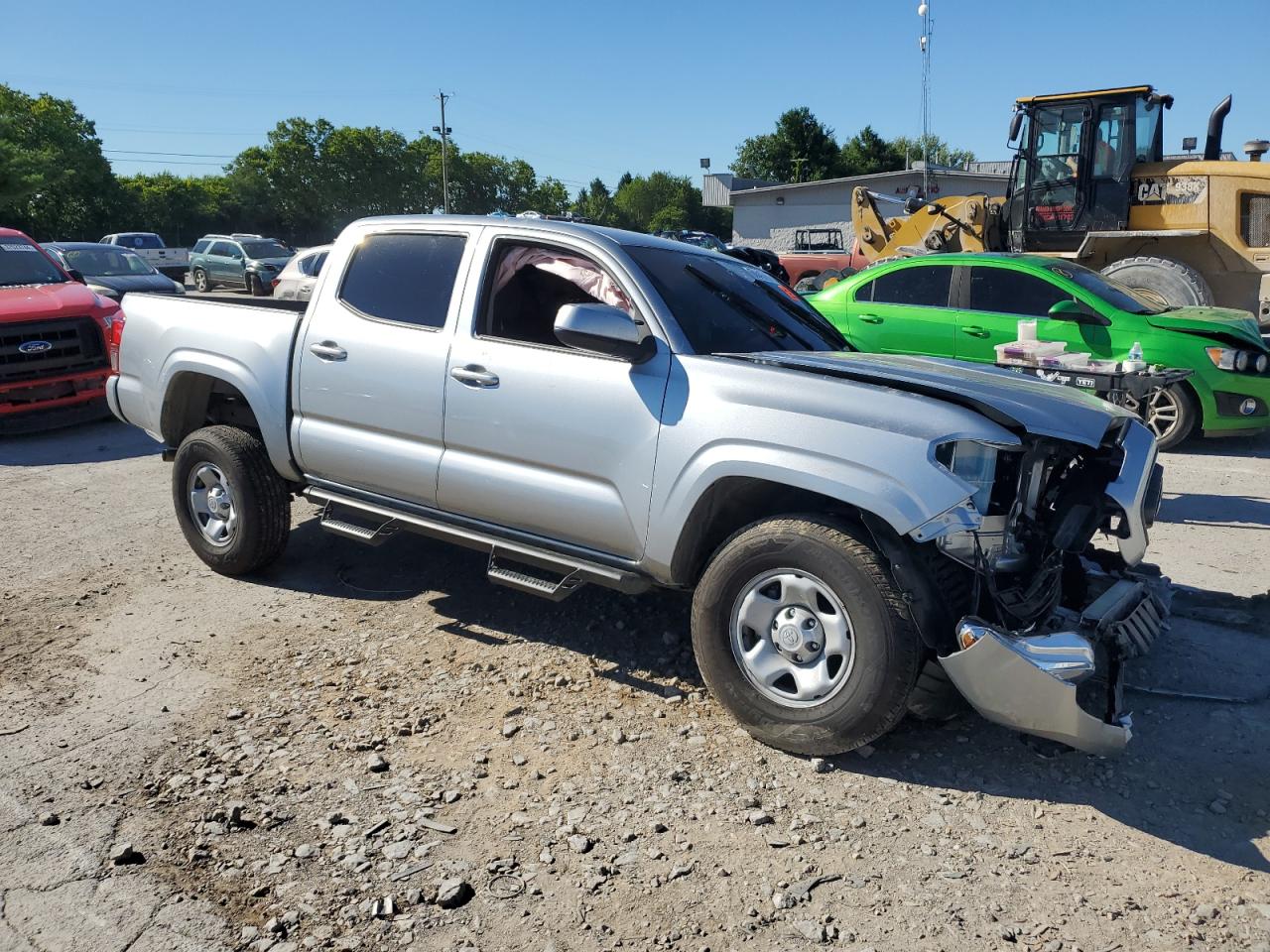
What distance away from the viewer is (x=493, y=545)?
422 cm

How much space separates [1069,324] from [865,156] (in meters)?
73.3

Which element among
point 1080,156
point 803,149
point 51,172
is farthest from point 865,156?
point 1080,156

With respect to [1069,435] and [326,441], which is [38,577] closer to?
[326,441]

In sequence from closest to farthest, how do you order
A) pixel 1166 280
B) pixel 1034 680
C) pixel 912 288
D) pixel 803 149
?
1. pixel 1034 680
2. pixel 912 288
3. pixel 1166 280
4. pixel 803 149

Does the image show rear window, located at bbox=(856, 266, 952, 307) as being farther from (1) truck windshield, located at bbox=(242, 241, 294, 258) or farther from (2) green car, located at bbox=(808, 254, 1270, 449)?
(1) truck windshield, located at bbox=(242, 241, 294, 258)

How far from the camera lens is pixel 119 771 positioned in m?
3.43

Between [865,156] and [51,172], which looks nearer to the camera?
[51,172]

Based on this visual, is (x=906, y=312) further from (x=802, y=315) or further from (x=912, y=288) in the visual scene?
(x=802, y=315)

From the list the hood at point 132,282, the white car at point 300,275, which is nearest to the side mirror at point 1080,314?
the white car at point 300,275

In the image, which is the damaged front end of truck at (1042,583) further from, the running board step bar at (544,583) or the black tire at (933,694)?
the running board step bar at (544,583)

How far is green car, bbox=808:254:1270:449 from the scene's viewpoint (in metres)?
8.31

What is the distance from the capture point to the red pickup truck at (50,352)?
30.1 ft

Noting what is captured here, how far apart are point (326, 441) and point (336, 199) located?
282ft

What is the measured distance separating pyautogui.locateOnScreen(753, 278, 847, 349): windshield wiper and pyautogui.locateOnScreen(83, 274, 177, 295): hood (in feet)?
40.1
